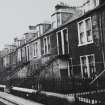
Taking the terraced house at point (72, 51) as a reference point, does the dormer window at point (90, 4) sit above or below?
above

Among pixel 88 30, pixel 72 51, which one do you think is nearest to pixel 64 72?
pixel 72 51

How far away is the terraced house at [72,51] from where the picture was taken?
16.4 metres

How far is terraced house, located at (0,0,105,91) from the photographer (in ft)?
53.8

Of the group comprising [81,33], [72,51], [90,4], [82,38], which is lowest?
[72,51]

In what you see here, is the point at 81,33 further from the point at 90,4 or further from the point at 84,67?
the point at 84,67

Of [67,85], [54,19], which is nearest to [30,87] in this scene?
[67,85]

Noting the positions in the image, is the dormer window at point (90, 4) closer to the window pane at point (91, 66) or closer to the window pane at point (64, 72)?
the window pane at point (91, 66)

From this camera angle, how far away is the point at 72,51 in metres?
20.2

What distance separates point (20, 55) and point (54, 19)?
12.4 meters

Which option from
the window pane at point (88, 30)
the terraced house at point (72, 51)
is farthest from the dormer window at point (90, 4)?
the window pane at point (88, 30)

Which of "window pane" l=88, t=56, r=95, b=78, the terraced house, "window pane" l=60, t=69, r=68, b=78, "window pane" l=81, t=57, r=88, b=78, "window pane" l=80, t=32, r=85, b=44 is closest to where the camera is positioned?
the terraced house

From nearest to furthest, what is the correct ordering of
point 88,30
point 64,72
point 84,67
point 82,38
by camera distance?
point 88,30 < point 84,67 < point 82,38 < point 64,72

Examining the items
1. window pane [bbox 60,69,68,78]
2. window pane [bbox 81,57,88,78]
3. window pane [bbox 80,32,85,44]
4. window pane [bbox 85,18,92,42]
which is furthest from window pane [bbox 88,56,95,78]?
window pane [bbox 60,69,68,78]

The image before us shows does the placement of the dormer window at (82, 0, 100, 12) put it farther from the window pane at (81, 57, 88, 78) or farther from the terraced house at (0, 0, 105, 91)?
the window pane at (81, 57, 88, 78)
